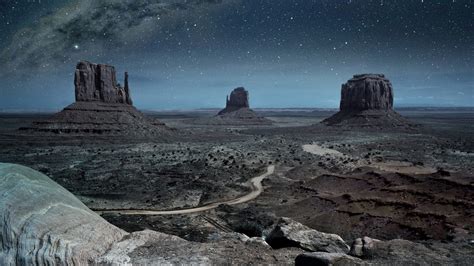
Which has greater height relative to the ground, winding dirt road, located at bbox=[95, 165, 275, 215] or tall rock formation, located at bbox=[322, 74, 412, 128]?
tall rock formation, located at bbox=[322, 74, 412, 128]

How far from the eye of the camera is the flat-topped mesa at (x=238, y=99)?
172m

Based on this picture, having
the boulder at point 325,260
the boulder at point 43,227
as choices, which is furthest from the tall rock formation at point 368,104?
the boulder at point 43,227

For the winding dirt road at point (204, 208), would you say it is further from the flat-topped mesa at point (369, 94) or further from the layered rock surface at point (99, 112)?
the flat-topped mesa at point (369, 94)

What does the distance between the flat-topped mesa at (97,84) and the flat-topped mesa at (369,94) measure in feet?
282

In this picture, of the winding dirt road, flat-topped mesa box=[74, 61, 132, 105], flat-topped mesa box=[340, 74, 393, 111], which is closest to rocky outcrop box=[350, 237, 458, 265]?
the winding dirt road

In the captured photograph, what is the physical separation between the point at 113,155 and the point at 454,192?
48.8 meters

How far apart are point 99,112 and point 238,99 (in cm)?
9611

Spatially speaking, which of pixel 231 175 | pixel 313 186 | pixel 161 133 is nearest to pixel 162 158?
pixel 231 175

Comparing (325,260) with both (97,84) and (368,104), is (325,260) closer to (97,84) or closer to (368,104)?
(97,84)

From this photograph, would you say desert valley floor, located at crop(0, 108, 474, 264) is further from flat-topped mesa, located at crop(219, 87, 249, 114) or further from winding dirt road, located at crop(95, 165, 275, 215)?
flat-topped mesa, located at crop(219, 87, 249, 114)

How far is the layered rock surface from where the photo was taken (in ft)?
264

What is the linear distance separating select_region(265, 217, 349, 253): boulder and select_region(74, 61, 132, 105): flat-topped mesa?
311 ft

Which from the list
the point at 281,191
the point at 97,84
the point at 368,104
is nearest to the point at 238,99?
the point at 368,104

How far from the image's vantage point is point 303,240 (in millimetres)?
10875
